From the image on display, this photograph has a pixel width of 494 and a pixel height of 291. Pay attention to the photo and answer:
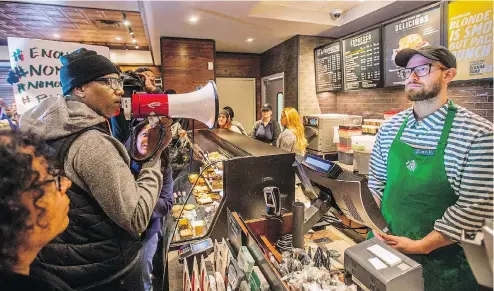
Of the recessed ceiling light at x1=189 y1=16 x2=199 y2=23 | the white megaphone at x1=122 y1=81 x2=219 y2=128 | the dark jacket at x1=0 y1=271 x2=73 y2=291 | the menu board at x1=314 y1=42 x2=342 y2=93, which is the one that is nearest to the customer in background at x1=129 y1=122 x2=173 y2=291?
the white megaphone at x1=122 y1=81 x2=219 y2=128

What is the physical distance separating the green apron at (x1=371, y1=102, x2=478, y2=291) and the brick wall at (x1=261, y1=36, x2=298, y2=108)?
3.79 meters

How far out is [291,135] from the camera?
3443 millimetres

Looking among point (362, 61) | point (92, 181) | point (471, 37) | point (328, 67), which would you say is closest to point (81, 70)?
point (92, 181)

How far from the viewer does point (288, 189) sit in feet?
5.67

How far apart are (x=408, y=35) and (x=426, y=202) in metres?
2.64

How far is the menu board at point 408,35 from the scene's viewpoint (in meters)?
2.82

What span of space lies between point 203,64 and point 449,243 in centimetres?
469

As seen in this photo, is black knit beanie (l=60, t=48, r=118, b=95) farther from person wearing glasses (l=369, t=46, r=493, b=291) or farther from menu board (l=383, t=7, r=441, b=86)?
menu board (l=383, t=7, r=441, b=86)

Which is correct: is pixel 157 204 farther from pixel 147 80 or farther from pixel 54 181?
pixel 54 181

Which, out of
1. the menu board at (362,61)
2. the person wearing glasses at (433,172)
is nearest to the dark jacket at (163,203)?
the person wearing glasses at (433,172)

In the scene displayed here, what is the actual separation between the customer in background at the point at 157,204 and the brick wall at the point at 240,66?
16.4 ft

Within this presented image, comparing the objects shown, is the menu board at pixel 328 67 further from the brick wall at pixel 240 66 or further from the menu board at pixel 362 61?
the brick wall at pixel 240 66

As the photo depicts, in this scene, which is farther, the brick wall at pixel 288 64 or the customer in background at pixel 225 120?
the brick wall at pixel 288 64

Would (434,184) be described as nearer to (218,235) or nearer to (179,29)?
(218,235)
